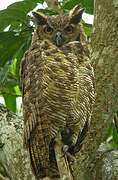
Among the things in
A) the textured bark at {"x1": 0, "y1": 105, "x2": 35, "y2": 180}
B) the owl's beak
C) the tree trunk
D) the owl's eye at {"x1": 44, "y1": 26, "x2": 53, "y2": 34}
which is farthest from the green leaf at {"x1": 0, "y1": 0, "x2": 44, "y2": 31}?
the textured bark at {"x1": 0, "y1": 105, "x2": 35, "y2": 180}

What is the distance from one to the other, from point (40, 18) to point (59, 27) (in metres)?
0.18

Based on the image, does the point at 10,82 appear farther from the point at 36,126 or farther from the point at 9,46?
the point at 36,126

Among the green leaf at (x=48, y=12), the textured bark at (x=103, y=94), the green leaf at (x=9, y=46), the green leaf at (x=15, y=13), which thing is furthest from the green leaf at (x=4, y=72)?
the textured bark at (x=103, y=94)

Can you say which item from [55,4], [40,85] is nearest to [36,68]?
[40,85]

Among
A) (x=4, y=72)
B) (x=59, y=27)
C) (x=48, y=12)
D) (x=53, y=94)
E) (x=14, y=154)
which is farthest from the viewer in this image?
(x=48, y=12)

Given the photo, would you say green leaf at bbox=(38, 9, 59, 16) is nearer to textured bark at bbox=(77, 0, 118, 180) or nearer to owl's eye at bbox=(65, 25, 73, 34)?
owl's eye at bbox=(65, 25, 73, 34)

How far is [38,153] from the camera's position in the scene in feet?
11.6

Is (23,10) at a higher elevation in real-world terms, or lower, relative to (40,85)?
higher

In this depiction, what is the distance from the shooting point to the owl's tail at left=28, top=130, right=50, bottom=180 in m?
3.52

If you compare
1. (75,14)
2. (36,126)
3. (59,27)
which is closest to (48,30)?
(59,27)

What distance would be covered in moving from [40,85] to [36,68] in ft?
0.51

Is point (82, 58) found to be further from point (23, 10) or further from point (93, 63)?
point (23, 10)

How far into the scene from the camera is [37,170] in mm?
3533

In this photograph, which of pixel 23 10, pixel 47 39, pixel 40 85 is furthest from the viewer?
pixel 23 10
